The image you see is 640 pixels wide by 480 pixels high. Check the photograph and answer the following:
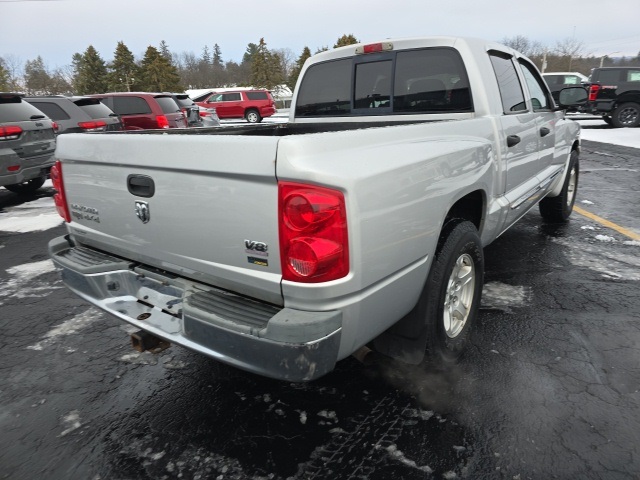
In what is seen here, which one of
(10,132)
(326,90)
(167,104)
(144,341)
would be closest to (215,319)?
(144,341)

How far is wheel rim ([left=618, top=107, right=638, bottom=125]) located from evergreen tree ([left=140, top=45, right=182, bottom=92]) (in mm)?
50549

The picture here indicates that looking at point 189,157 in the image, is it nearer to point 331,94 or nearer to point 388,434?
point 388,434

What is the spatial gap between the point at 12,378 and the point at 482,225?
125 inches

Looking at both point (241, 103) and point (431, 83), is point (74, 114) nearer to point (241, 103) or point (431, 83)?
point (431, 83)

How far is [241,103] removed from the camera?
28.4 meters

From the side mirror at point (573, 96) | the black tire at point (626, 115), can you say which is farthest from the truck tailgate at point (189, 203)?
the black tire at point (626, 115)

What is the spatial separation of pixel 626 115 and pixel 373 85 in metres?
17.4

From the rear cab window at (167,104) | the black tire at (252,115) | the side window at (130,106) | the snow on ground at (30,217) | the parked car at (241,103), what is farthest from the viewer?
the black tire at (252,115)

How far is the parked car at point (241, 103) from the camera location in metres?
28.4

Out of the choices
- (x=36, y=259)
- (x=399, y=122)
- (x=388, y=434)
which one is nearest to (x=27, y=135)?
(x=36, y=259)

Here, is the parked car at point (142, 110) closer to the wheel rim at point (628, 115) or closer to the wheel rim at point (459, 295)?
the wheel rim at point (459, 295)

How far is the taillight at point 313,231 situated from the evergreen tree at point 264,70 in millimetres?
66701

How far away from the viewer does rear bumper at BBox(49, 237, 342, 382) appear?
68.4 inches

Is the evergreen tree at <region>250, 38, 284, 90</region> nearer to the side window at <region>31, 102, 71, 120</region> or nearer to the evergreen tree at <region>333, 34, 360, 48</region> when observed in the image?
the evergreen tree at <region>333, 34, 360, 48</region>
